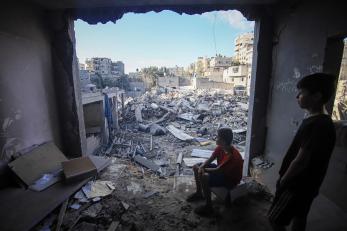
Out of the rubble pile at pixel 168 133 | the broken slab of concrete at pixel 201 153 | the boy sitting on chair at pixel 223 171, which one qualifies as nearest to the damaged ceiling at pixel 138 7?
the boy sitting on chair at pixel 223 171

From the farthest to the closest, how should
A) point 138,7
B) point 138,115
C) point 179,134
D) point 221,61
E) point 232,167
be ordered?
point 221,61 → point 138,115 → point 179,134 → point 138,7 → point 232,167

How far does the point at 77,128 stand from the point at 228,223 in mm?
3758

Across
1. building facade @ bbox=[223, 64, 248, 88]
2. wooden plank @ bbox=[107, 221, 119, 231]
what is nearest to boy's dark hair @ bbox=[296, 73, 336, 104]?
wooden plank @ bbox=[107, 221, 119, 231]

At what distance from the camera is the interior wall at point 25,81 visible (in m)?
3.25

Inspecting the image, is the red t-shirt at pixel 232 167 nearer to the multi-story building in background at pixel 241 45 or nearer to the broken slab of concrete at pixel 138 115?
the broken slab of concrete at pixel 138 115

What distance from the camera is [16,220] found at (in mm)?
2619

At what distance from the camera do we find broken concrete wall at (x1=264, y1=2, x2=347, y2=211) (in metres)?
2.60

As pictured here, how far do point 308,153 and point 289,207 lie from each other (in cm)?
56

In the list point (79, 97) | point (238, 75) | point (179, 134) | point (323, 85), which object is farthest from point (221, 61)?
point (323, 85)

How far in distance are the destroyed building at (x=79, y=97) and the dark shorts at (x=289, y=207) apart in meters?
1.04

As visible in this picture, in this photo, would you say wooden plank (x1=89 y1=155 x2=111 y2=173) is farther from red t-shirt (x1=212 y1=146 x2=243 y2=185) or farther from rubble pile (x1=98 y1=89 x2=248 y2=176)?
red t-shirt (x1=212 y1=146 x2=243 y2=185)

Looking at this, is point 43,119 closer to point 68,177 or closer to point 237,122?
point 68,177

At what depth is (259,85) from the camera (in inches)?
162

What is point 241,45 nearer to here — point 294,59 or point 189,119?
point 189,119
